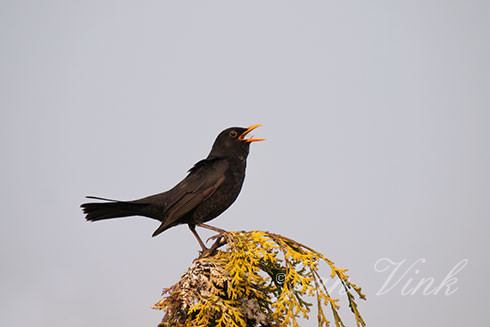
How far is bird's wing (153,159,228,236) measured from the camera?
4863mm

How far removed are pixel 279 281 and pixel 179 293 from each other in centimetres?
83

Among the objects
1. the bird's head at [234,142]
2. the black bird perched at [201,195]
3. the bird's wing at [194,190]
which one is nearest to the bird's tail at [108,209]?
the black bird perched at [201,195]

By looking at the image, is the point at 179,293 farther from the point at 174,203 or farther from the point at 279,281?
the point at 174,203

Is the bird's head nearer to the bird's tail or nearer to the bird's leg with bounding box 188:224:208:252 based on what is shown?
the bird's leg with bounding box 188:224:208:252

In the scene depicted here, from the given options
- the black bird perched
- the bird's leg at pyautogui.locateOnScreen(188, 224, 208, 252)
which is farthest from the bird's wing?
the bird's leg at pyautogui.locateOnScreen(188, 224, 208, 252)

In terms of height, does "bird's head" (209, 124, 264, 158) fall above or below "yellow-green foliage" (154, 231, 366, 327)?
above

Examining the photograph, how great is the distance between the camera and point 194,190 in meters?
4.93

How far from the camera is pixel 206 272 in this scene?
413 cm

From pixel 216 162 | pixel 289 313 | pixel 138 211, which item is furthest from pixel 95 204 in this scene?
pixel 289 313

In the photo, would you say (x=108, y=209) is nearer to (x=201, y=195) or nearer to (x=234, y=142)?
(x=201, y=195)

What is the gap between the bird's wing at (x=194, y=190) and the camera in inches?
191

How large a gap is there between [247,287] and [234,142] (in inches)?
63.6

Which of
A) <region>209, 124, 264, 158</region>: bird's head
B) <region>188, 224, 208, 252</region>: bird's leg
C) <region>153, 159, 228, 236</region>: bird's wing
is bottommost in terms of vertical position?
<region>188, 224, 208, 252</region>: bird's leg

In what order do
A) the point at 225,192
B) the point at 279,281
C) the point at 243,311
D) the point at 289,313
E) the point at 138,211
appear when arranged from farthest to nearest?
the point at 138,211 → the point at 225,192 → the point at 279,281 → the point at 243,311 → the point at 289,313
